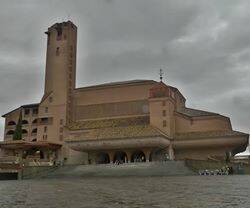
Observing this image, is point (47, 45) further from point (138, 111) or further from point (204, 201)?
point (204, 201)

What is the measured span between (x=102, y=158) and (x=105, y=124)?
6.50 meters

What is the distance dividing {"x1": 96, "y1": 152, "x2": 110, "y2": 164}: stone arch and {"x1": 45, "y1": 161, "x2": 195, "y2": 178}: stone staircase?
17149mm

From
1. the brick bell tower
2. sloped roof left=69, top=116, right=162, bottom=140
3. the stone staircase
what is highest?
the brick bell tower

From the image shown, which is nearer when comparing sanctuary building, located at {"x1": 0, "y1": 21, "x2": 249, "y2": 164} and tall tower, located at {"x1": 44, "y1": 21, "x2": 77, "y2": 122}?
sanctuary building, located at {"x1": 0, "y1": 21, "x2": 249, "y2": 164}

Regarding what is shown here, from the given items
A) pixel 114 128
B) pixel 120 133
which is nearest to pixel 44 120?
pixel 114 128

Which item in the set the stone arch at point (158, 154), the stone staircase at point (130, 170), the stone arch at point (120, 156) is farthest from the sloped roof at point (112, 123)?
the stone staircase at point (130, 170)

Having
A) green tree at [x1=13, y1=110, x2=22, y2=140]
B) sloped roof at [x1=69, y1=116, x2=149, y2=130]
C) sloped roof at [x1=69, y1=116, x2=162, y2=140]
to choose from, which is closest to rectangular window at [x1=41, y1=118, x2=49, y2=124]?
green tree at [x1=13, y1=110, x2=22, y2=140]

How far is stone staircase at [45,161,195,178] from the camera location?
173ft

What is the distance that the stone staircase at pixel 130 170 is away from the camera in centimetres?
5288

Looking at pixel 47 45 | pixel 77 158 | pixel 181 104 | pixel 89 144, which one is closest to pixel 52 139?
pixel 77 158

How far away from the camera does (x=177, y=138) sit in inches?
2813

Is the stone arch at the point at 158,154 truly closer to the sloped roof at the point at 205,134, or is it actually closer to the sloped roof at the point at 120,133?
the sloped roof at the point at 205,134

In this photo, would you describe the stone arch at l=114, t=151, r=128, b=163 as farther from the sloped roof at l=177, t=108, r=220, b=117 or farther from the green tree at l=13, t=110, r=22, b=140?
the green tree at l=13, t=110, r=22, b=140

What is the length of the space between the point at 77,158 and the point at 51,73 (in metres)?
19.3
